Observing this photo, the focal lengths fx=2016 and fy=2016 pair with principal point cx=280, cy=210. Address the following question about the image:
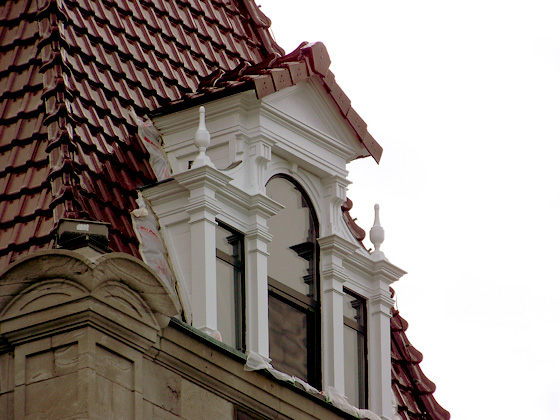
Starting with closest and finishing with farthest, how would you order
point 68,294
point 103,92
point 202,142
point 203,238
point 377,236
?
point 68,294, point 203,238, point 202,142, point 103,92, point 377,236

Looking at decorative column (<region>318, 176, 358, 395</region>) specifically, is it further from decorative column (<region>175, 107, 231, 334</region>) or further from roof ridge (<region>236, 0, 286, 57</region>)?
roof ridge (<region>236, 0, 286, 57</region>)

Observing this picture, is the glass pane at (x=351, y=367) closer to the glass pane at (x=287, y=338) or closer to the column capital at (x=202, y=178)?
the glass pane at (x=287, y=338)

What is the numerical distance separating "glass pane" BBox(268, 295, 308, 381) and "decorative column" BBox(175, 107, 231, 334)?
98cm

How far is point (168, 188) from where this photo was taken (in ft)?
58.0

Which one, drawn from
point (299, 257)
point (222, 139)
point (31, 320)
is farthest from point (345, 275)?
point (31, 320)

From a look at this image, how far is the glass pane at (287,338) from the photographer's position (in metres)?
17.9

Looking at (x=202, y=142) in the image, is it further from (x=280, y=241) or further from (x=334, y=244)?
(x=334, y=244)

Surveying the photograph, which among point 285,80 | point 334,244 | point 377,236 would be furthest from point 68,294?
point 377,236

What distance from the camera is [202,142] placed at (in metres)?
17.9

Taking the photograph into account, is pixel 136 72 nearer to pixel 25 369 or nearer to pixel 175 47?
pixel 175 47

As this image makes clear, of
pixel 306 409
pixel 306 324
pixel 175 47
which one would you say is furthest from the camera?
pixel 175 47

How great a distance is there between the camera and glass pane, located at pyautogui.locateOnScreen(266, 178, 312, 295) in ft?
60.2

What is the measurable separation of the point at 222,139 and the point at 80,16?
188 centimetres

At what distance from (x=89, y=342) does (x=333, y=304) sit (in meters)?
3.79
